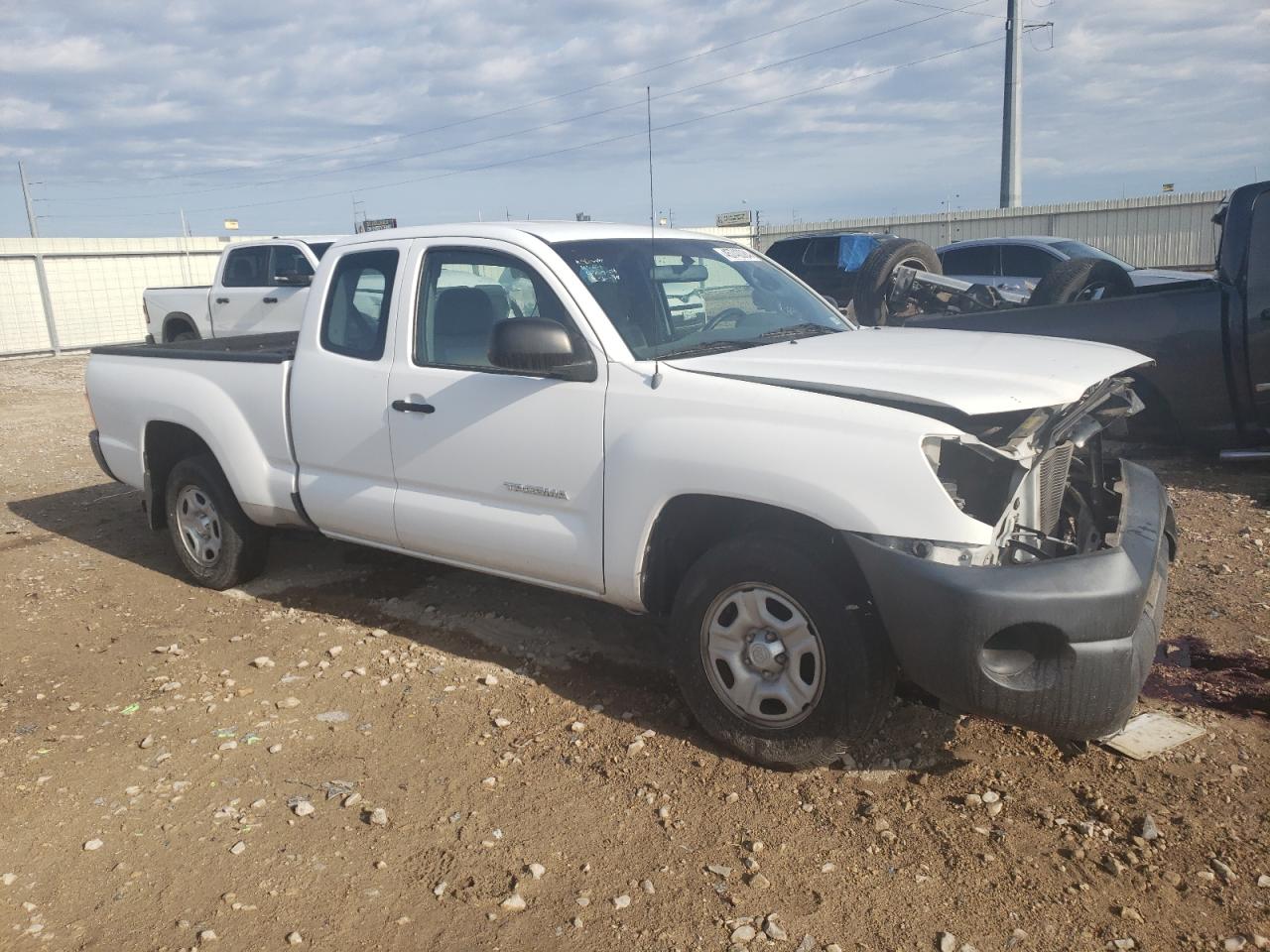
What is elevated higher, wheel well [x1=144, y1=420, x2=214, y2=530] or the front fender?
the front fender

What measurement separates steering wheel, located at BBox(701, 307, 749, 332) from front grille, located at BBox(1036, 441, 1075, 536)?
142 cm

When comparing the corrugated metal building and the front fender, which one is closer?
the front fender

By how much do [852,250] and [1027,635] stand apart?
1322 centimetres

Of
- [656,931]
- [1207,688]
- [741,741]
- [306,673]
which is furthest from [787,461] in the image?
[306,673]

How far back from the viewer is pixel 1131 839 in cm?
313

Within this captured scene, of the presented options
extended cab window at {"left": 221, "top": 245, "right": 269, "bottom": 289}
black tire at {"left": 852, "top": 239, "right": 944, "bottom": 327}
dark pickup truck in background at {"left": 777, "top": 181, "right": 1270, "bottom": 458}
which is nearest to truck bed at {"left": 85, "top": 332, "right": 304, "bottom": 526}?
dark pickup truck in background at {"left": 777, "top": 181, "right": 1270, "bottom": 458}

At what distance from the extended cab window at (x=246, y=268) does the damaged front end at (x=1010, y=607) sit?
11.3 metres

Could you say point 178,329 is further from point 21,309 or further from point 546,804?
point 546,804

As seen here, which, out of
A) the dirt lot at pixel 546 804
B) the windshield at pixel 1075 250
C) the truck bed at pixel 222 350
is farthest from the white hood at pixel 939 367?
the windshield at pixel 1075 250

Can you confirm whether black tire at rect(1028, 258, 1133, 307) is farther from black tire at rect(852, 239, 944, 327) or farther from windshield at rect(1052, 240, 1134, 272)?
windshield at rect(1052, 240, 1134, 272)

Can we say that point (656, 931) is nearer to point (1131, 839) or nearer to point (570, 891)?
point (570, 891)

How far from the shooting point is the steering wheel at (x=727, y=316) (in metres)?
4.39

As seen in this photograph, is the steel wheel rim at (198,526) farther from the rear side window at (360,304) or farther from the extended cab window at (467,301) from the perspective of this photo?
the extended cab window at (467,301)

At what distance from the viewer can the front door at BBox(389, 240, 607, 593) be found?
4000mm
